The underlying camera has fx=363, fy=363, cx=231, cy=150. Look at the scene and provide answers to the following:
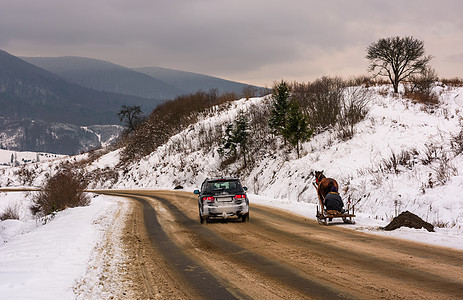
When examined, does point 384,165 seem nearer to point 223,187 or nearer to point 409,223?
point 409,223

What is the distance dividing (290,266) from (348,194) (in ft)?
42.0

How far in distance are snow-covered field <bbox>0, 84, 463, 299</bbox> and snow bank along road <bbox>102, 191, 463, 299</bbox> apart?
1.22m

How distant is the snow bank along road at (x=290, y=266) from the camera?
559cm

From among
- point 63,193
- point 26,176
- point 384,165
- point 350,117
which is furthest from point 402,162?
point 26,176

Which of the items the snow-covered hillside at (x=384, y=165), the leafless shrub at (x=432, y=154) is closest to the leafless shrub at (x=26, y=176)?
the snow-covered hillside at (x=384, y=165)

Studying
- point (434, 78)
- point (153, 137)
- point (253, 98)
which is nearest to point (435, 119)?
point (434, 78)

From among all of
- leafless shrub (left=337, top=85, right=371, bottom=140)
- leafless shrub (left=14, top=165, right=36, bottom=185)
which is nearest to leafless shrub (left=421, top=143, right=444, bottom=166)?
leafless shrub (left=337, top=85, right=371, bottom=140)

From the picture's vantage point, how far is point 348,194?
19.0 m

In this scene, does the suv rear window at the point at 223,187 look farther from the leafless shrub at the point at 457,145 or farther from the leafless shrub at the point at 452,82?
the leafless shrub at the point at 452,82

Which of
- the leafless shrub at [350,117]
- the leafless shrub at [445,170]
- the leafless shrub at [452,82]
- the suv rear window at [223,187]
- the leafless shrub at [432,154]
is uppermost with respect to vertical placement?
the leafless shrub at [452,82]

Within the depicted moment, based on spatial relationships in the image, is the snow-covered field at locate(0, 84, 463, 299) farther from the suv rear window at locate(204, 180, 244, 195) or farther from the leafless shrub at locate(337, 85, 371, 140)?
the suv rear window at locate(204, 180, 244, 195)

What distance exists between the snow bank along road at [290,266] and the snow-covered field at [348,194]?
1.22 metres

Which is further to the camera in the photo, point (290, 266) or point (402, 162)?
point (402, 162)

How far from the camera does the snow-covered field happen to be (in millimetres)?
7312
